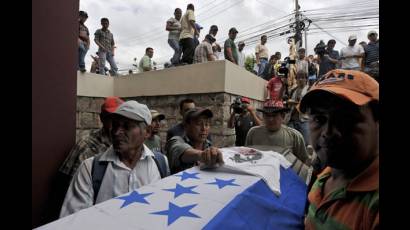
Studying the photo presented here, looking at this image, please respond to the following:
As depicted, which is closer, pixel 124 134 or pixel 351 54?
pixel 124 134

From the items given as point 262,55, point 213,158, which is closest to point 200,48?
point 262,55

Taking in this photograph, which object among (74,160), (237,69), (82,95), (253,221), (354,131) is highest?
(237,69)

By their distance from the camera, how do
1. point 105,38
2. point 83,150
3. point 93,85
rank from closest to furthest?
point 83,150 → point 105,38 → point 93,85

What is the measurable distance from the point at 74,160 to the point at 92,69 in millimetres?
6463

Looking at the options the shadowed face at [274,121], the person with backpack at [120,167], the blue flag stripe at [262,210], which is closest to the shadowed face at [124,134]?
the person with backpack at [120,167]

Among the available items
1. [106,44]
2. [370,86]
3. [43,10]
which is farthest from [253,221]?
[106,44]

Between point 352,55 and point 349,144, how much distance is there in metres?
6.26

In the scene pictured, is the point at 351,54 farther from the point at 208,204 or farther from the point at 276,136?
the point at 208,204

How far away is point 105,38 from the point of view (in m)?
6.66

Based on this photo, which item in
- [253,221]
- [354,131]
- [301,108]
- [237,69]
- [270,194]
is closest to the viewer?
[354,131]

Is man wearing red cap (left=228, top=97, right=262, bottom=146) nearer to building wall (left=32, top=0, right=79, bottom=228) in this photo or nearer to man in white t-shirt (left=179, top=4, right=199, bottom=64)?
man in white t-shirt (left=179, top=4, right=199, bottom=64)

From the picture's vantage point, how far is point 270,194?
1.40m

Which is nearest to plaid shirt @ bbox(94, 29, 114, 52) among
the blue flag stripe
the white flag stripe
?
the white flag stripe
